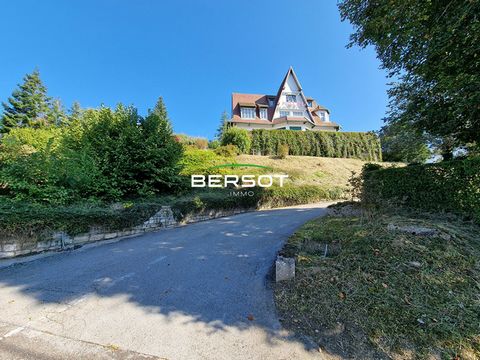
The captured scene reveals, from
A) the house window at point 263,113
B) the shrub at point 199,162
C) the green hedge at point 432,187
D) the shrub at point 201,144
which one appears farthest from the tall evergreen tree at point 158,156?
the house window at point 263,113

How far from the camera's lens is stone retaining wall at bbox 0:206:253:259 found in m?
4.99

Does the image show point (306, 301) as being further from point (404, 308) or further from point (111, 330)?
point (111, 330)

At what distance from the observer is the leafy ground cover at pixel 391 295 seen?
2.18 m

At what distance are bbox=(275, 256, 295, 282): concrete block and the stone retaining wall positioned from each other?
18.6ft

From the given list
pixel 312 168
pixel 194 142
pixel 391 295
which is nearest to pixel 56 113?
pixel 194 142

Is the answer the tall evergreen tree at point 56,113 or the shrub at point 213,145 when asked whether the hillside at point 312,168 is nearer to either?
the shrub at point 213,145

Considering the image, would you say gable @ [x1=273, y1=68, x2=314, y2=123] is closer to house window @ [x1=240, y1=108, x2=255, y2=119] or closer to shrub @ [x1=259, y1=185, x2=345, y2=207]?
house window @ [x1=240, y1=108, x2=255, y2=119]

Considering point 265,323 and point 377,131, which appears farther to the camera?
point 377,131

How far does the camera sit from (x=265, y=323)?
2641mm

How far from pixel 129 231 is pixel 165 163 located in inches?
153

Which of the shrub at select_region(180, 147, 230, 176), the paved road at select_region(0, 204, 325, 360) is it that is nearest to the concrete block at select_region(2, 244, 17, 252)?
the paved road at select_region(0, 204, 325, 360)

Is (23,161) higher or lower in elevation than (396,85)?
lower

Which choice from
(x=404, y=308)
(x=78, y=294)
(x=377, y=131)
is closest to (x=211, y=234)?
(x=78, y=294)

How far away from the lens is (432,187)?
18.6ft
